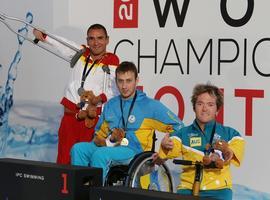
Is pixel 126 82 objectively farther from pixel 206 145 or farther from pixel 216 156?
pixel 216 156

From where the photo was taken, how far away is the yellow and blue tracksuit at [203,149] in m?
4.08

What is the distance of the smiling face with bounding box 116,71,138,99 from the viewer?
4.71m

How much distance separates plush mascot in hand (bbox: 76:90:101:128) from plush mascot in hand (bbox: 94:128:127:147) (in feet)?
1.06

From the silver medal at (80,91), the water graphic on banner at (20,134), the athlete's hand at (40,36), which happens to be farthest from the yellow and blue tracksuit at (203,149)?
the water graphic on banner at (20,134)

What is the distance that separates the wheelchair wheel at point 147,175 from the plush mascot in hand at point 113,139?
0.25 meters

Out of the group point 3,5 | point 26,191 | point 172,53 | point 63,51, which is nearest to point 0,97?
→ point 3,5

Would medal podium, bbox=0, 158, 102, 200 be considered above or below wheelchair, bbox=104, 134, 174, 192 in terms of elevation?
above

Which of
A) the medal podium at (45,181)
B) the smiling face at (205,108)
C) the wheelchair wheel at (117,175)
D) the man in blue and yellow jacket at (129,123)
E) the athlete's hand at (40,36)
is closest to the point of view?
the medal podium at (45,181)

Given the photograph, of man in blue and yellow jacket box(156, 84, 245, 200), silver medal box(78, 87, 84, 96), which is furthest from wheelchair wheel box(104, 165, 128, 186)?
silver medal box(78, 87, 84, 96)

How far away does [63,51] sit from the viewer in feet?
18.4

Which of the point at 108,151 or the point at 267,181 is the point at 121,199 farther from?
the point at 267,181

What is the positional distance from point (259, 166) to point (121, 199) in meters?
2.75

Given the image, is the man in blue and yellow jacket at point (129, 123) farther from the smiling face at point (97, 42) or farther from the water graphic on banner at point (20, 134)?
the water graphic on banner at point (20, 134)

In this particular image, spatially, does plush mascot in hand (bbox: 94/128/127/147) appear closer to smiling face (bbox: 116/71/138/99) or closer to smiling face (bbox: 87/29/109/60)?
smiling face (bbox: 116/71/138/99)
